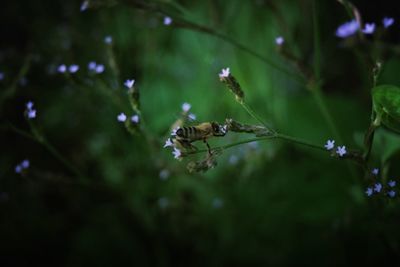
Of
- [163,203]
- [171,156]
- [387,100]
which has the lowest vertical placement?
[387,100]

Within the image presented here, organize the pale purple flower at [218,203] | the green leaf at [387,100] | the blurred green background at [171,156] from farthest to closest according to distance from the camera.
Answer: the pale purple flower at [218,203]
the blurred green background at [171,156]
the green leaf at [387,100]

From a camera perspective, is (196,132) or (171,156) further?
(171,156)

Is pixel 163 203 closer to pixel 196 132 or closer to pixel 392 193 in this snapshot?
pixel 196 132

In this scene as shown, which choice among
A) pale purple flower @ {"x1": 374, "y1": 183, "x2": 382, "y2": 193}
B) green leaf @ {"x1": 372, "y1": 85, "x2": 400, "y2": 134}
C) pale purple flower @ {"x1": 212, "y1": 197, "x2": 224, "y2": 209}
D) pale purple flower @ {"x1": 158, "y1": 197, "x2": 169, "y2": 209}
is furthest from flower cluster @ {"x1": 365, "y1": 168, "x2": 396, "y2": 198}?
pale purple flower @ {"x1": 158, "y1": 197, "x2": 169, "y2": 209}

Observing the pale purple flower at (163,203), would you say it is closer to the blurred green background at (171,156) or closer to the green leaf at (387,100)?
the blurred green background at (171,156)

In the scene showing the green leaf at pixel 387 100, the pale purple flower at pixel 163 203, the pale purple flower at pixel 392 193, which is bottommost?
the pale purple flower at pixel 392 193

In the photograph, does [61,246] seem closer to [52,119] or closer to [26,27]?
[52,119]

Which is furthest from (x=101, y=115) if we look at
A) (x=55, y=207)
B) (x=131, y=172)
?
(x=55, y=207)

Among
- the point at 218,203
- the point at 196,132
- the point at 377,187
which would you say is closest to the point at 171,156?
the point at 218,203

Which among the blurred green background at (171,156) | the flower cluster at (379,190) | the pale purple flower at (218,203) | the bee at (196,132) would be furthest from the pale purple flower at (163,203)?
the flower cluster at (379,190)
